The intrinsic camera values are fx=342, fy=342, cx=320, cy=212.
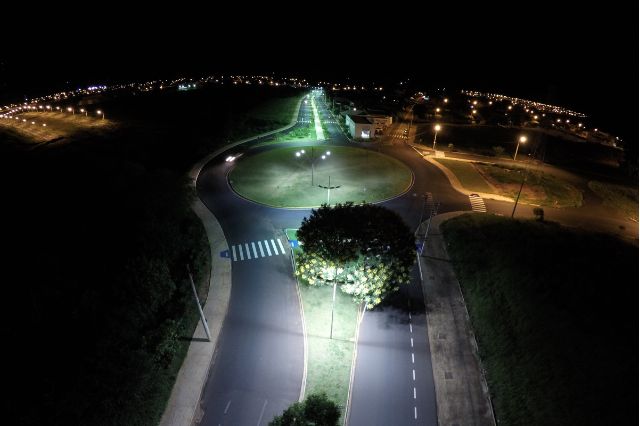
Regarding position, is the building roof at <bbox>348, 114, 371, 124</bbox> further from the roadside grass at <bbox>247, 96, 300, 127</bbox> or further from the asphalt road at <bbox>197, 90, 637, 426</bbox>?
the asphalt road at <bbox>197, 90, 637, 426</bbox>

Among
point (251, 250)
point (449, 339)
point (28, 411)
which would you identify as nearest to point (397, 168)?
point (251, 250)

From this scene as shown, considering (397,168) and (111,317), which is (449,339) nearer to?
(111,317)

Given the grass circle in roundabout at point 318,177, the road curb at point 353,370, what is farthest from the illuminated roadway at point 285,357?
the grass circle in roundabout at point 318,177

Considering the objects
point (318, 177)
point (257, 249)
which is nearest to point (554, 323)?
point (257, 249)

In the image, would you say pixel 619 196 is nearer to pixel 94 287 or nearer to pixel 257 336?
pixel 257 336

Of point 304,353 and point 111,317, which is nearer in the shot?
point 111,317
